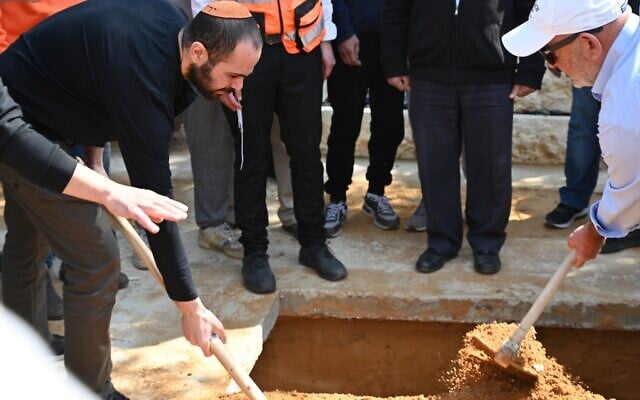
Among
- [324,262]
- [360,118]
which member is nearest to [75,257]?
[324,262]

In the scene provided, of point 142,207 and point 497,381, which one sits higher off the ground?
point 142,207

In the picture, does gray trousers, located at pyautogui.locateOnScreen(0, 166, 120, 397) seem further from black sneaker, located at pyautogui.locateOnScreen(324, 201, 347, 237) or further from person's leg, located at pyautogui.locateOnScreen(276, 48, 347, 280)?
black sneaker, located at pyautogui.locateOnScreen(324, 201, 347, 237)

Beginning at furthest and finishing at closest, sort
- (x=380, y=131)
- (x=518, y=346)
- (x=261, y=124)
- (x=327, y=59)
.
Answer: (x=380, y=131) → (x=327, y=59) → (x=261, y=124) → (x=518, y=346)

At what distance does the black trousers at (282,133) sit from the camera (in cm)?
478

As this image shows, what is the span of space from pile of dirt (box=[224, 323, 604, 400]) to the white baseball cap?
1.72m

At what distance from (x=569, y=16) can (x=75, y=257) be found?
1.98 meters

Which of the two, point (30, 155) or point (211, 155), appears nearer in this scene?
→ point (30, 155)

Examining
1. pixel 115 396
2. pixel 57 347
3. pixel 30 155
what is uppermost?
pixel 30 155

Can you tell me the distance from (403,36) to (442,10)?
345mm

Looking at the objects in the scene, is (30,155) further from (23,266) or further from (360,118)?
(360,118)

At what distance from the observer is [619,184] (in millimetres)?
3344

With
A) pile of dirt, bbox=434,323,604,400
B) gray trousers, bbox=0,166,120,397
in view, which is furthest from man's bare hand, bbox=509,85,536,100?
gray trousers, bbox=0,166,120,397

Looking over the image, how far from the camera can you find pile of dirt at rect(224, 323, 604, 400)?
4.38 meters

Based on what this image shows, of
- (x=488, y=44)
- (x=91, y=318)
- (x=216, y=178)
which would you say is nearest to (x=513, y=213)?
(x=488, y=44)
